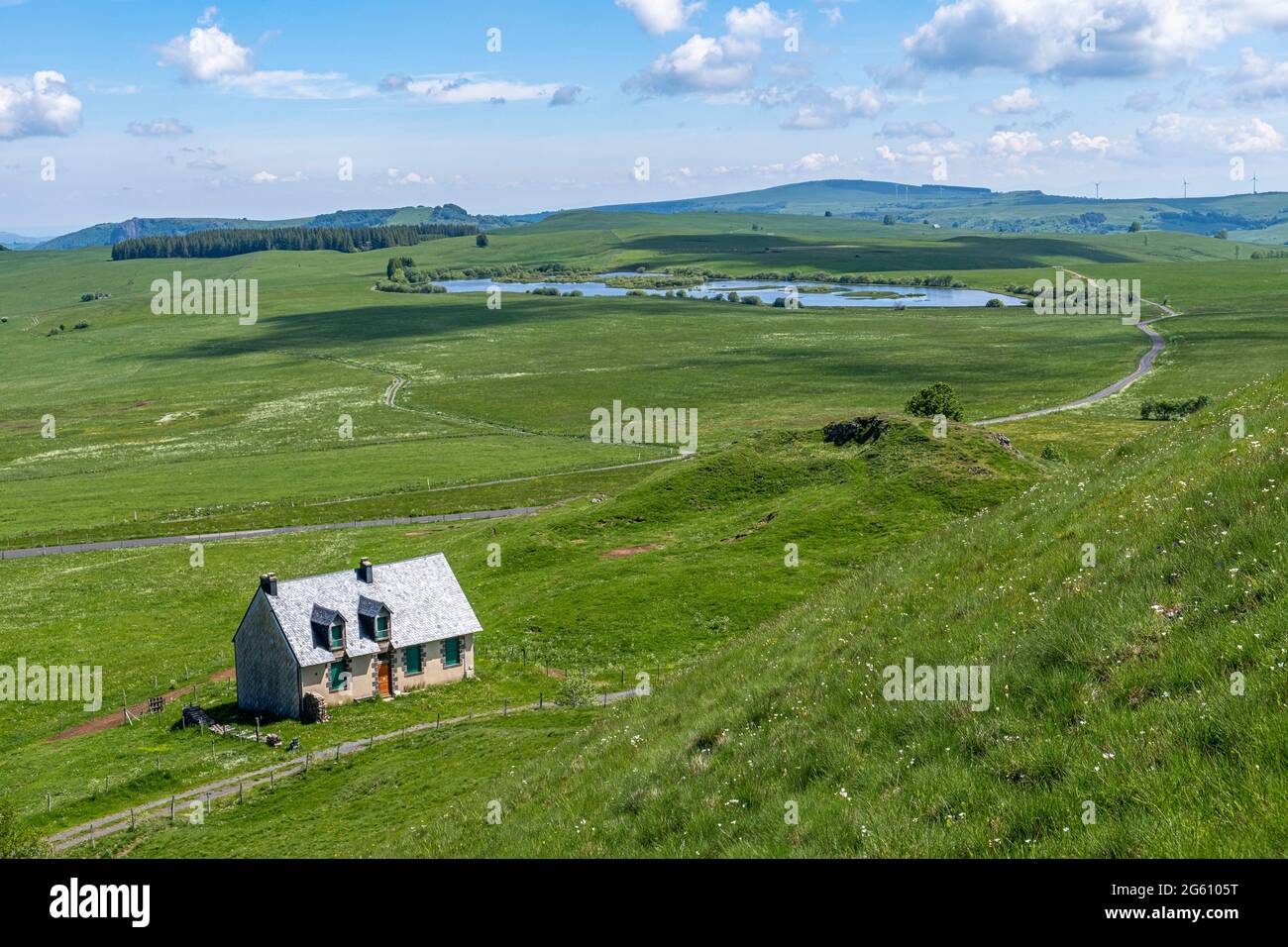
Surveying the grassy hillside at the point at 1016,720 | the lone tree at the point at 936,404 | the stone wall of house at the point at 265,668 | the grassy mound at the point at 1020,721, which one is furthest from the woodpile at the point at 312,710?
the lone tree at the point at 936,404

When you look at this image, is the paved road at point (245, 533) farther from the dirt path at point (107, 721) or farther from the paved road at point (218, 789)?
→ the paved road at point (218, 789)

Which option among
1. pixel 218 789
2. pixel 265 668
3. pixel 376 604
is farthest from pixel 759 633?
pixel 265 668

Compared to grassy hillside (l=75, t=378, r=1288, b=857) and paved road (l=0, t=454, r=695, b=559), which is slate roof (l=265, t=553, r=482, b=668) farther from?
paved road (l=0, t=454, r=695, b=559)

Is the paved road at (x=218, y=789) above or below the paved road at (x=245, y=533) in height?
below

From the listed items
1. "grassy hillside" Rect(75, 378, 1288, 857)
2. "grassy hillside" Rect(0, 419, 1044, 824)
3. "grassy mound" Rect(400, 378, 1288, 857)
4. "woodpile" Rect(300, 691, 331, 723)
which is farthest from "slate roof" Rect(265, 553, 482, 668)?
"grassy mound" Rect(400, 378, 1288, 857)

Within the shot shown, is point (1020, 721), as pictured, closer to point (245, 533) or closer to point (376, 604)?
point (376, 604)
